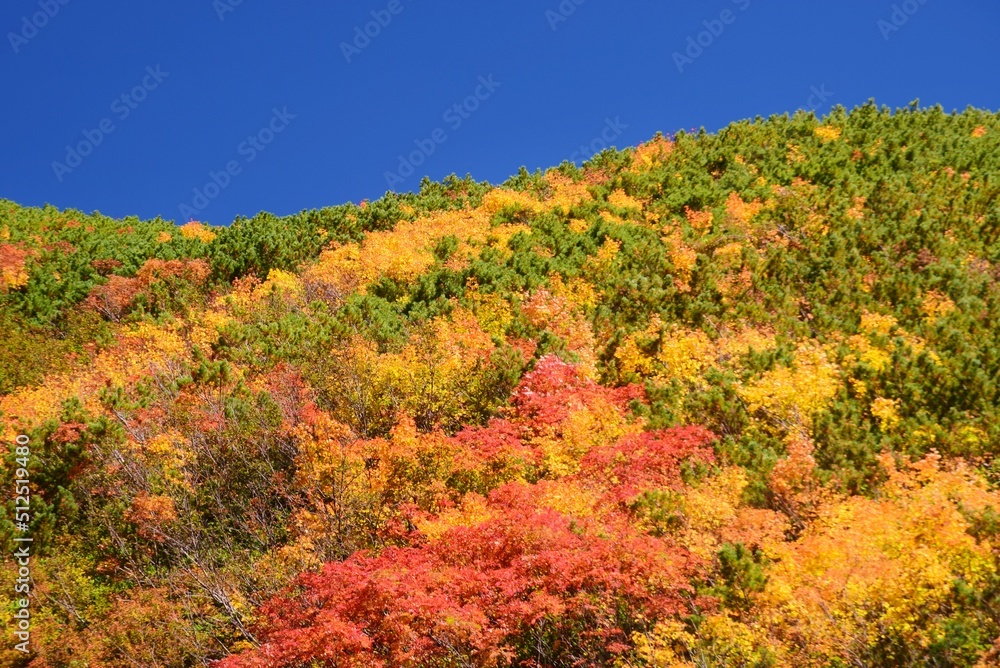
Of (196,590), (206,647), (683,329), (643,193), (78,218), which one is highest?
(643,193)

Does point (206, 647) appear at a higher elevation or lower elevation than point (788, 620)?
lower

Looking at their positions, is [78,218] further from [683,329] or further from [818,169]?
[818,169]

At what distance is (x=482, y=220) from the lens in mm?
41438

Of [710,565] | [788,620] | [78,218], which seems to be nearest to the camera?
[788,620]

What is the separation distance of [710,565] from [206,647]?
12400 mm

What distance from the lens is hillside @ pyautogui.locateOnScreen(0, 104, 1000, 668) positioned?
15.1 m

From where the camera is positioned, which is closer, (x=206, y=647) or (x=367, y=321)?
(x=206, y=647)

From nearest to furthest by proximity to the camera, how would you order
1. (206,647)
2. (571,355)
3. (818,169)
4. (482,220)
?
(206,647)
(571,355)
(818,169)
(482,220)

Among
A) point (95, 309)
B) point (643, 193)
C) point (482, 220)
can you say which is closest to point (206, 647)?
point (95, 309)

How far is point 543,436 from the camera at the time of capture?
22.0m

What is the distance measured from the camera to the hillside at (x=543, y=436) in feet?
49.7

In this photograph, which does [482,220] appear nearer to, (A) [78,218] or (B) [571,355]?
(B) [571,355]

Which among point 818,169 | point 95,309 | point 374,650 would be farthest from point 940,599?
point 95,309

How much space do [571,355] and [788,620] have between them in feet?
41.9
